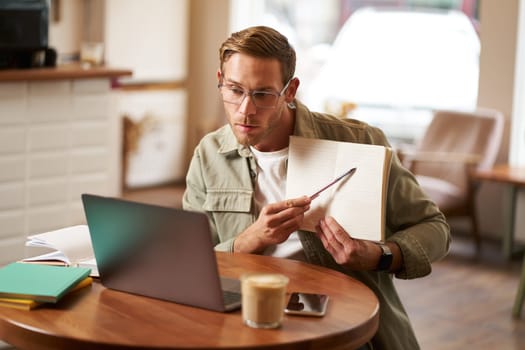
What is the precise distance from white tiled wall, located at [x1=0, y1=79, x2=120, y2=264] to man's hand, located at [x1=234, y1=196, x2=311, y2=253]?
2.86 metres

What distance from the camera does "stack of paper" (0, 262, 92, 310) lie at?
72.8 inches

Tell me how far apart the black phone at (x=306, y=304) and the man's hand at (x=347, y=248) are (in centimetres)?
20

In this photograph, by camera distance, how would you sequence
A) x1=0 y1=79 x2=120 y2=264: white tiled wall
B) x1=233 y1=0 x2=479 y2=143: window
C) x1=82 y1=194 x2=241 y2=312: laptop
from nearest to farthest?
x1=82 y1=194 x2=241 y2=312: laptop, x1=0 y1=79 x2=120 y2=264: white tiled wall, x1=233 y1=0 x2=479 y2=143: window

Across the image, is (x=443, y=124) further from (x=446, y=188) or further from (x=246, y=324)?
(x=246, y=324)

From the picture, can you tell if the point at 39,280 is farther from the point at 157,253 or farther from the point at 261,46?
→ the point at 261,46

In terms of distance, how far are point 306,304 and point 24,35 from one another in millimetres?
3599

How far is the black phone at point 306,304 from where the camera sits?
182cm

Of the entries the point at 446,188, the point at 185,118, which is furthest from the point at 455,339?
the point at 185,118

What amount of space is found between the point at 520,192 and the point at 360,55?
180 centimetres

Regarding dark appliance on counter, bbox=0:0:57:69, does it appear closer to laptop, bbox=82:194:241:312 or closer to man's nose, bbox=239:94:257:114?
man's nose, bbox=239:94:257:114

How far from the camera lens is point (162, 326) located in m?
1.74

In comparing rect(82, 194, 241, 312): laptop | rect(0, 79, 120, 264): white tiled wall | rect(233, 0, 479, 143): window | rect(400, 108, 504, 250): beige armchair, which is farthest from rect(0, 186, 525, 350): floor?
rect(82, 194, 241, 312): laptop

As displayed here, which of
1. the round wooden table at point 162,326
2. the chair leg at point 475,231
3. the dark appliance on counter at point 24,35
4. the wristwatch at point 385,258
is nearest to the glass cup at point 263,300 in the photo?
the round wooden table at point 162,326

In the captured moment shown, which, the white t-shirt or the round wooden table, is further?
the white t-shirt
